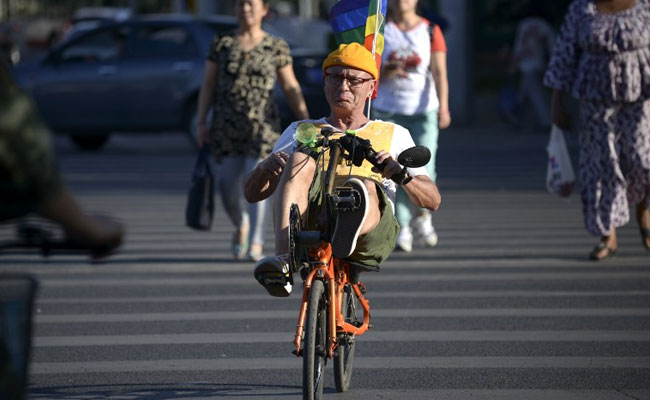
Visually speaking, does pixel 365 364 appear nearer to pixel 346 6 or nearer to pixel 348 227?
pixel 348 227

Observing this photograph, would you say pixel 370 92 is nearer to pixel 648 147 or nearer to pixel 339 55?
pixel 339 55

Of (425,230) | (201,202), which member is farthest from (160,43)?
(201,202)

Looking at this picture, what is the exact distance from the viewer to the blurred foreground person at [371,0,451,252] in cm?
1007

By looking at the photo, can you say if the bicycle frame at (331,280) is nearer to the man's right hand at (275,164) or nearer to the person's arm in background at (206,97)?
the man's right hand at (275,164)

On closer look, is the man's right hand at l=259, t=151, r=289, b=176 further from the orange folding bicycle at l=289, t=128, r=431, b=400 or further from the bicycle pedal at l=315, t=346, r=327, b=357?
the bicycle pedal at l=315, t=346, r=327, b=357

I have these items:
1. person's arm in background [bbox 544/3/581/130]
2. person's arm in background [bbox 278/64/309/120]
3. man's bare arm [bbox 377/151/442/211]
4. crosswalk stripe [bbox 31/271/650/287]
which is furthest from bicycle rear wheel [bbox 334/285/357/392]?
person's arm in background [bbox 544/3/581/130]

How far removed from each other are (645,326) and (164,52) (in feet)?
41.2

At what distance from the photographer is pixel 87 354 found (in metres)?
6.79

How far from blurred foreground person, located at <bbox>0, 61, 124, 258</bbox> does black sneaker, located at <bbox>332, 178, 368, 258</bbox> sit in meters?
2.33

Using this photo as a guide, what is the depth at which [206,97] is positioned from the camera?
9727mm

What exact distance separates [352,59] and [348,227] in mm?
880

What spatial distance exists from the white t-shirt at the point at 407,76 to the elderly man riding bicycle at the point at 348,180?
4155 millimetres

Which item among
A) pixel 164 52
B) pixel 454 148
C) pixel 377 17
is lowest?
pixel 454 148

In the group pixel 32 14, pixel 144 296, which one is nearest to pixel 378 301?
pixel 144 296
